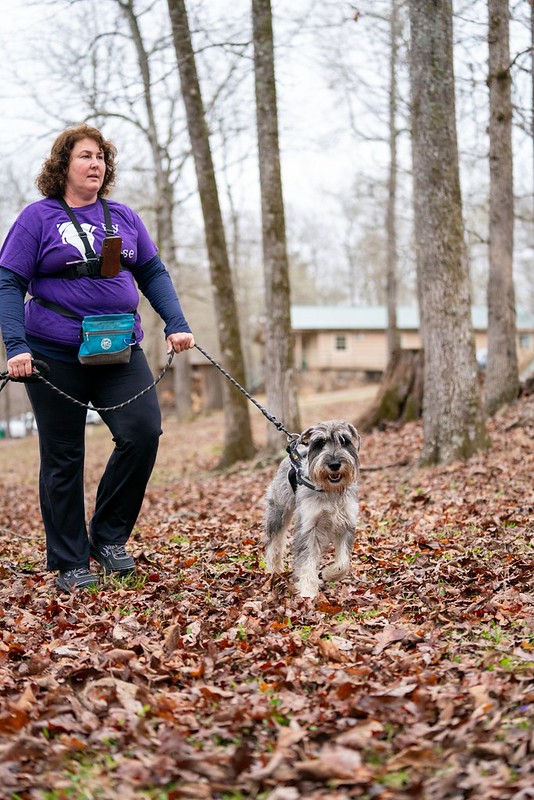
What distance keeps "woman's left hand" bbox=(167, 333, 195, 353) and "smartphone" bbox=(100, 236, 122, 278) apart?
659 millimetres

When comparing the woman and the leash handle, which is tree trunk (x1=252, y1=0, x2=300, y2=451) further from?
the leash handle

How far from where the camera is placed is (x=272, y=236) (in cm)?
1296

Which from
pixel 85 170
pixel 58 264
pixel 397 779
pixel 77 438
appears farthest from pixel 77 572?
pixel 397 779

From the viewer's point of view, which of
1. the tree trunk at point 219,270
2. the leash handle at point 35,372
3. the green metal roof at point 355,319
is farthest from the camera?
the green metal roof at point 355,319

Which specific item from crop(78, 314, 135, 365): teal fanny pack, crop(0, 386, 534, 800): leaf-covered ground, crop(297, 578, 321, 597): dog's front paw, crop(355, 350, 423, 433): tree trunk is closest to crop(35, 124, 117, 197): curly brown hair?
crop(78, 314, 135, 365): teal fanny pack

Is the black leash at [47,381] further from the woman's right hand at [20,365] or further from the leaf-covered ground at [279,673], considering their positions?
the leaf-covered ground at [279,673]

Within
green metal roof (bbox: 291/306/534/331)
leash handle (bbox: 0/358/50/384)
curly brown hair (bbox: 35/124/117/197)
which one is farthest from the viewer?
green metal roof (bbox: 291/306/534/331)

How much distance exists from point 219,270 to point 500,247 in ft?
17.7

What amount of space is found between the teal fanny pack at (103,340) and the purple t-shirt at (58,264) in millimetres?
89

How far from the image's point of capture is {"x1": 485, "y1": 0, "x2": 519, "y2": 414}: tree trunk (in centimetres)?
1441

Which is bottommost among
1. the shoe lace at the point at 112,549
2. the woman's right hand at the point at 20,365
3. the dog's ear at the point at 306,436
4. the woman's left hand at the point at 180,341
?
the shoe lace at the point at 112,549

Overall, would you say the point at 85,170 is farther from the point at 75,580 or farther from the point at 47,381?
the point at 75,580

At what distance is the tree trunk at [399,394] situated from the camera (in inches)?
614

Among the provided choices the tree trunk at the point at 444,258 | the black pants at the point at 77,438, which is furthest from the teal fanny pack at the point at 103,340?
the tree trunk at the point at 444,258
